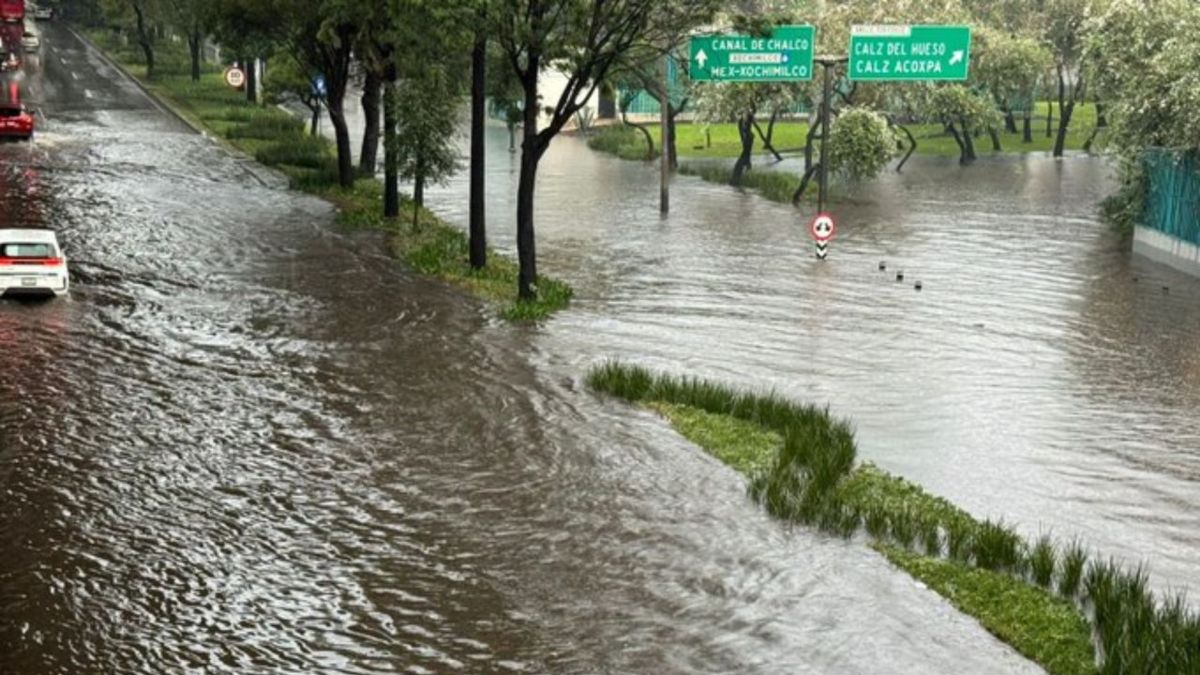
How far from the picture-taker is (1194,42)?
38.0 metres

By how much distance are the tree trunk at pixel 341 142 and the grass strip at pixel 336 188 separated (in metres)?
0.36

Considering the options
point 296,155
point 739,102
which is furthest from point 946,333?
point 296,155

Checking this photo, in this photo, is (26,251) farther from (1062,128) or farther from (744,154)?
(1062,128)

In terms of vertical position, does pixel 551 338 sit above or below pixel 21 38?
below

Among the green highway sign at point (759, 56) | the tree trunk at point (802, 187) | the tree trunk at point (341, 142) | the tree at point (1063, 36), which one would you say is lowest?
the tree trunk at point (802, 187)

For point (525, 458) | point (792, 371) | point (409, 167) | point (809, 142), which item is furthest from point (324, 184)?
point (525, 458)

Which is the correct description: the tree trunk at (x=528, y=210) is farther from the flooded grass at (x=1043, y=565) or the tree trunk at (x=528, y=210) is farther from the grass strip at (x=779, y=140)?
the grass strip at (x=779, y=140)

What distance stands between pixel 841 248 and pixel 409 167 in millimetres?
13127

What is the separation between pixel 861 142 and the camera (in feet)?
168

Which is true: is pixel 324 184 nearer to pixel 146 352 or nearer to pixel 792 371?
pixel 146 352

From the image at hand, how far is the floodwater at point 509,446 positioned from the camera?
1475cm

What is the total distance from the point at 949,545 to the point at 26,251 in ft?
67.2

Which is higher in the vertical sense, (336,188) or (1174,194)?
(1174,194)

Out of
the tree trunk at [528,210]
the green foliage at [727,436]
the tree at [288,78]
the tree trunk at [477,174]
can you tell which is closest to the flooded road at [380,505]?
the green foliage at [727,436]
